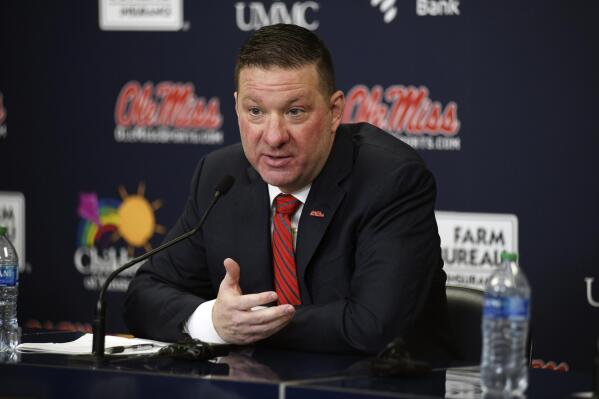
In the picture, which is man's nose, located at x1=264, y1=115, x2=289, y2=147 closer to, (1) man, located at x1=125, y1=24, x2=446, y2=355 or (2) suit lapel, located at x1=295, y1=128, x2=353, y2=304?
(1) man, located at x1=125, y1=24, x2=446, y2=355

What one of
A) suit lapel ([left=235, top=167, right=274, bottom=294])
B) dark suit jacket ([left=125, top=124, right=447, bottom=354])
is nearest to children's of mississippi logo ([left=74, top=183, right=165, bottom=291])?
dark suit jacket ([left=125, top=124, right=447, bottom=354])

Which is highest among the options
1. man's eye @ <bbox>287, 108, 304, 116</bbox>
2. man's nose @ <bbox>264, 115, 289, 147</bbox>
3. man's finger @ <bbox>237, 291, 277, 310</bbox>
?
man's eye @ <bbox>287, 108, 304, 116</bbox>

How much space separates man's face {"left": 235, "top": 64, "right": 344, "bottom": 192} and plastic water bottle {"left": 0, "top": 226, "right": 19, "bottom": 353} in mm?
781

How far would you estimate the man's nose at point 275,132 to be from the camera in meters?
3.15

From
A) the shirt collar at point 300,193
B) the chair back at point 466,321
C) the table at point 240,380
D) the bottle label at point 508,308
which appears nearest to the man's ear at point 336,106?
the shirt collar at point 300,193

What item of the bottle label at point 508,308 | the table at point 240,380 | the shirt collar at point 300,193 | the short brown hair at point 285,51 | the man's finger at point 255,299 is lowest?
the table at point 240,380

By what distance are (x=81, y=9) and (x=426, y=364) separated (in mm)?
3848

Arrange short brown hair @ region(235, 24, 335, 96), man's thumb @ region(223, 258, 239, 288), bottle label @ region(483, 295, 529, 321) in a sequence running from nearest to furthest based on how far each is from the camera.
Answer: bottle label @ region(483, 295, 529, 321) < man's thumb @ region(223, 258, 239, 288) < short brown hair @ region(235, 24, 335, 96)

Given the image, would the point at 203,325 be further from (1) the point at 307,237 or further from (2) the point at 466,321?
(2) the point at 466,321

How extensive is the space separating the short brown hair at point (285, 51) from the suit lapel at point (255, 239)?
41 centimetres

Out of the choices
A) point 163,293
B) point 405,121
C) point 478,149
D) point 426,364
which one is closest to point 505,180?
point 478,149

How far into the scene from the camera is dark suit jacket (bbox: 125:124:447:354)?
9.88 feet

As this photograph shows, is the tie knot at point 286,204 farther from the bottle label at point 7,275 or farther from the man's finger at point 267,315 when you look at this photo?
the bottle label at point 7,275

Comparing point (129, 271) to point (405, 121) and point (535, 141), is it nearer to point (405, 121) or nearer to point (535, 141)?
point (405, 121)
